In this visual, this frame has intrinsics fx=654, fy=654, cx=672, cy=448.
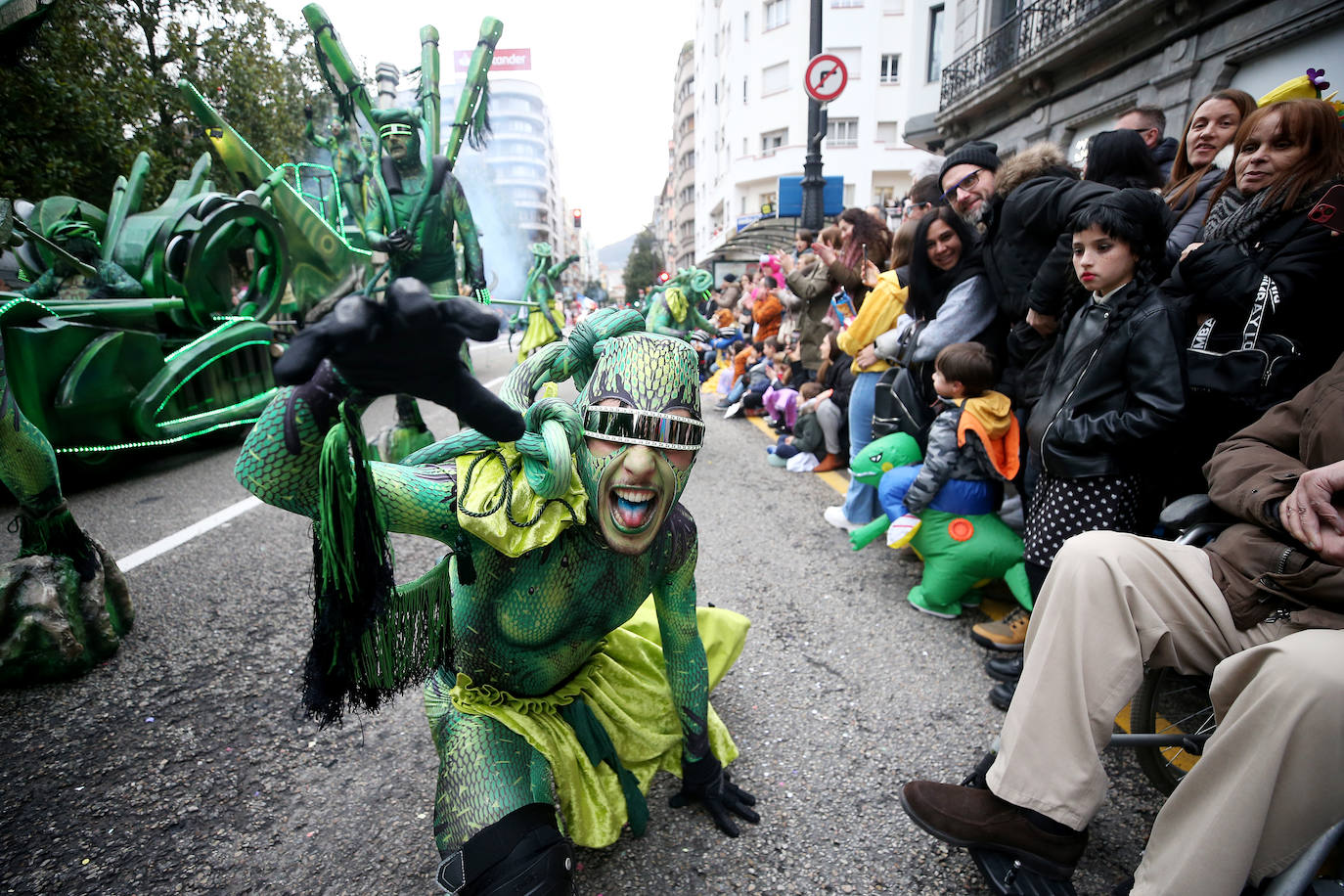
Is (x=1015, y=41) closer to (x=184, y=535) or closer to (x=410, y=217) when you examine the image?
(x=410, y=217)

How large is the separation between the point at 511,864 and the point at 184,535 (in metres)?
3.83

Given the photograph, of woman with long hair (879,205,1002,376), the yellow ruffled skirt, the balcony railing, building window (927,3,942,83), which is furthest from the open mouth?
building window (927,3,942,83)

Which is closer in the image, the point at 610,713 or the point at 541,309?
the point at 610,713

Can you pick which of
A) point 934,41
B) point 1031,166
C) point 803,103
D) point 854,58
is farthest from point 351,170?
point 803,103

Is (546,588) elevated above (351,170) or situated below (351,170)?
below

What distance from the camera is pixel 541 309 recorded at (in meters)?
6.27

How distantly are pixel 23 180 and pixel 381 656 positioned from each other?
7.13 metres

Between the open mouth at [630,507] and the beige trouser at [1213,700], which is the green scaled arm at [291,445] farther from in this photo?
the beige trouser at [1213,700]

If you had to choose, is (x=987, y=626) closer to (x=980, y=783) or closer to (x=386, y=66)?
(x=980, y=783)

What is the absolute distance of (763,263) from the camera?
8297mm

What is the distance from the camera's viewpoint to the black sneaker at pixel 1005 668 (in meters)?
2.38

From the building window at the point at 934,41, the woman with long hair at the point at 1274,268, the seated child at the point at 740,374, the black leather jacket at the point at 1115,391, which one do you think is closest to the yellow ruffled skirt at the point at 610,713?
the black leather jacket at the point at 1115,391

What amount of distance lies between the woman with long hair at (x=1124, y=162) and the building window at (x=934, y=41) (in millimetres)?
19998

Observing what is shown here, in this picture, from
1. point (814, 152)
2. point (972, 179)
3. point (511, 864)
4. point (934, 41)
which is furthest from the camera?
point (934, 41)
